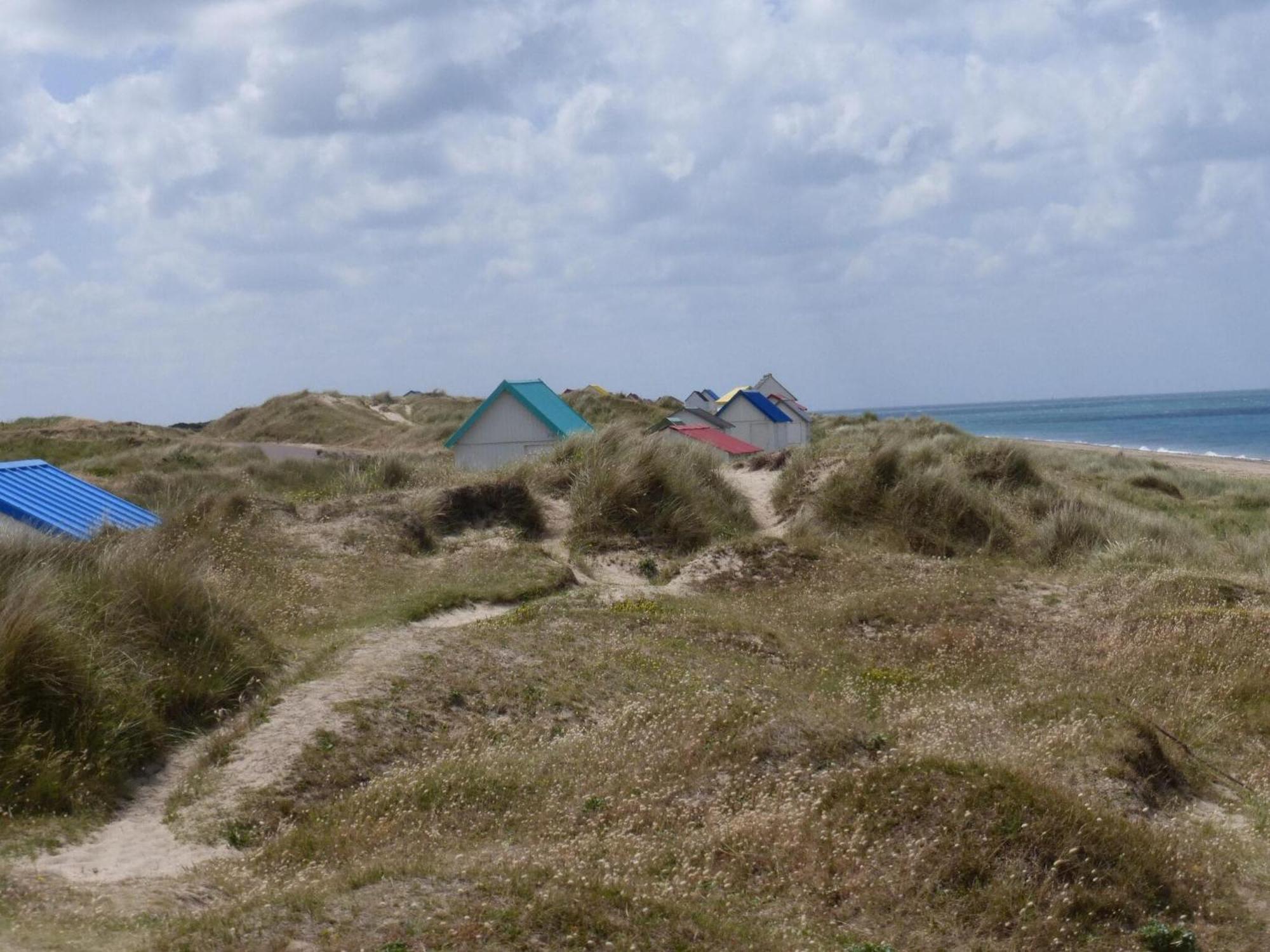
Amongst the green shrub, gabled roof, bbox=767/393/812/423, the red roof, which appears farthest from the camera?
gabled roof, bbox=767/393/812/423

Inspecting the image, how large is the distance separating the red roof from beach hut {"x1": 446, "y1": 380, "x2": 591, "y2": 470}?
631cm

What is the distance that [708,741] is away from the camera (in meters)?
9.27

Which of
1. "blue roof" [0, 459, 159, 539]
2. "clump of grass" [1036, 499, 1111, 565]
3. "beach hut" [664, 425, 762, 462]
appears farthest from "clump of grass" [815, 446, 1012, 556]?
"blue roof" [0, 459, 159, 539]

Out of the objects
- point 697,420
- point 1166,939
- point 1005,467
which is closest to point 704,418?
point 697,420

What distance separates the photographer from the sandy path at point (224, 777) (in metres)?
6.89

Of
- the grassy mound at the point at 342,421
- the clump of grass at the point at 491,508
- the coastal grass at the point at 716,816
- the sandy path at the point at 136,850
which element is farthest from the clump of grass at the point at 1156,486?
the sandy path at the point at 136,850

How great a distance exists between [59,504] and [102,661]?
20.6 feet

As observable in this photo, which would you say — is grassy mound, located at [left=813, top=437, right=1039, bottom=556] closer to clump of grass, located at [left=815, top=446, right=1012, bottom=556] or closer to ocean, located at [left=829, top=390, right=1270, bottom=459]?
→ clump of grass, located at [left=815, top=446, right=1012, bottom=556]

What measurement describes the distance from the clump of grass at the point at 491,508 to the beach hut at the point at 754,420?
24097 millimetres

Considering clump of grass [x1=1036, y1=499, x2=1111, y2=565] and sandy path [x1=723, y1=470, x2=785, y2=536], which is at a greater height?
sandy path [x1=723, y1=470, x2=785, y2=536]

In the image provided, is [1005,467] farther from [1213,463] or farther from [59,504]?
[1213,463]

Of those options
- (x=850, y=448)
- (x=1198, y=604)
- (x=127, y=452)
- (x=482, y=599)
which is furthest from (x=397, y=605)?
(x=127, y=452)

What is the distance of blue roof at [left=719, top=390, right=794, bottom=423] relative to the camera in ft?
147

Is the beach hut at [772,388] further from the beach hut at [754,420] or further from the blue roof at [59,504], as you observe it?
the blue roof at [59,504]
